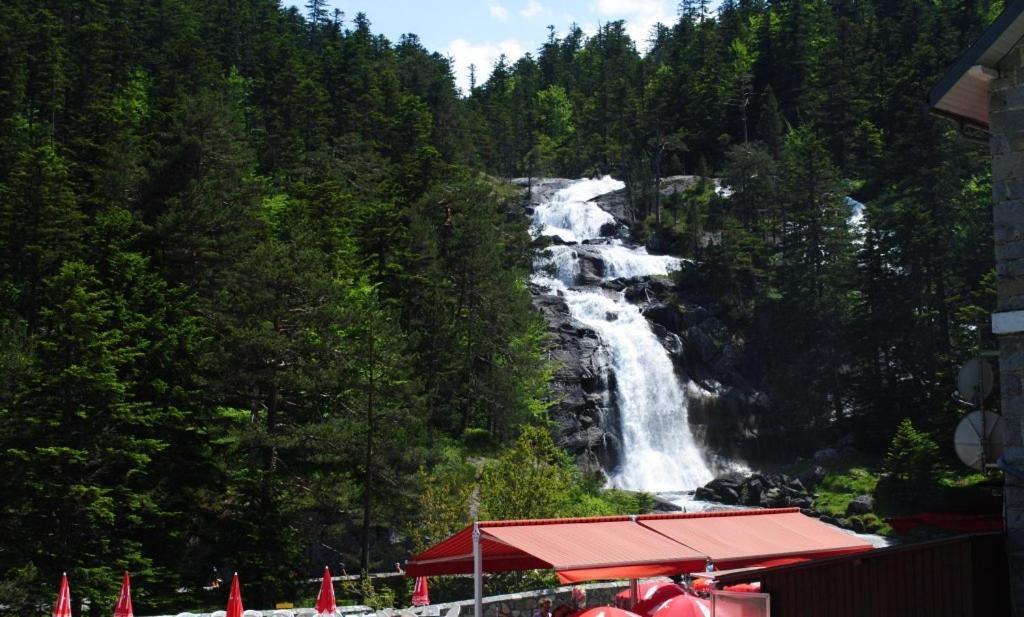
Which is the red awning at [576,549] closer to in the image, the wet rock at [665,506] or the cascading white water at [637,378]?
the wet rock at [665,506]

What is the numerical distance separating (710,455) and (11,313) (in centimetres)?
3551

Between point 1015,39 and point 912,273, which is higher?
point 912,273

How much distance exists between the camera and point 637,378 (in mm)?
59750

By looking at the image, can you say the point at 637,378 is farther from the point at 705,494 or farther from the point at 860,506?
the point at 860,506

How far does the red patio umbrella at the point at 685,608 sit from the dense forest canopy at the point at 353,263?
58.7 feet

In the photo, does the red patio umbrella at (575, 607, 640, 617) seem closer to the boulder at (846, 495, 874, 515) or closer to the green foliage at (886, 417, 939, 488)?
the boulder at (846, 495, 874, 515)

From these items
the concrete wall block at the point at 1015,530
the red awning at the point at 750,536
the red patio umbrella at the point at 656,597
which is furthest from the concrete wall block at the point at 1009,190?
the red patio umbrella at the point at 656,597

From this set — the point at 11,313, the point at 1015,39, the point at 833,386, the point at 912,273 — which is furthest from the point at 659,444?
the point at 1015,39

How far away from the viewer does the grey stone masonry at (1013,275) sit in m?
11.8

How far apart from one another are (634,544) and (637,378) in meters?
46.9

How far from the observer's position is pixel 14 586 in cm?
2575

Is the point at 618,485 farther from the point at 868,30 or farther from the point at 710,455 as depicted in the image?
the point at 868,30

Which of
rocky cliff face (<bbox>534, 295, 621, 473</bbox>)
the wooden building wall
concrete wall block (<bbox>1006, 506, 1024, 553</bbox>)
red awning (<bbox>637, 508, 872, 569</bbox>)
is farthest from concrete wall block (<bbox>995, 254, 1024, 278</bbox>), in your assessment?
rocky cliff face (<bbox>534, 295, 621, 473</bbox>)

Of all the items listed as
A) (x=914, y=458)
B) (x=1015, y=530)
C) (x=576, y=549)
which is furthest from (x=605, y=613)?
(x=914, y=458)
